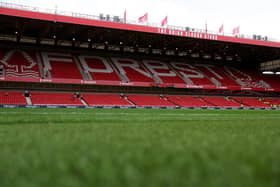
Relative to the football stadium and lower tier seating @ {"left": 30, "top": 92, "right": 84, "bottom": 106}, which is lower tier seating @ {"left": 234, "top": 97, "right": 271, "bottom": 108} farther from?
lower tier seating @ {"left": 30, "top": 92, "right": 84, "bottom": 106}

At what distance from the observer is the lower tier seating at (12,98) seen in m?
27.0

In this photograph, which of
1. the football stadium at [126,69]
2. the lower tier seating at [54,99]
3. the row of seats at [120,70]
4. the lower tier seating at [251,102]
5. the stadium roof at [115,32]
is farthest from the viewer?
the lower tier seating at [251,102]

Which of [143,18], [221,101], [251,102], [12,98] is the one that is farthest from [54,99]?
[251,102]

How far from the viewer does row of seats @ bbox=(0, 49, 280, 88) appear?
32969 millimetres

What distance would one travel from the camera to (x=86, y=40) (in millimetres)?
39156

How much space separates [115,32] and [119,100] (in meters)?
9.16

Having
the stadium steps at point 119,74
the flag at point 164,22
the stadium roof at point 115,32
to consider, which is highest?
the flag at point 164,22

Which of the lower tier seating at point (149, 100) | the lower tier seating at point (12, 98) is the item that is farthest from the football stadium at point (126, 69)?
the lower tier seating at point (149, 100)

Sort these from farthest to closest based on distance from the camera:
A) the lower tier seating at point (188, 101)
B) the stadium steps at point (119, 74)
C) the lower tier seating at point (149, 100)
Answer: the stadium steps at point (119, 74), the lower tier seating at point (188, 101), the lower tier seating at point (149, 100)

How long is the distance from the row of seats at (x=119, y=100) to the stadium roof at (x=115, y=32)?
8.20 m

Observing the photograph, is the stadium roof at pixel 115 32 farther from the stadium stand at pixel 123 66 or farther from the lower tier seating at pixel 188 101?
the lower tier seating at pixel 188 101

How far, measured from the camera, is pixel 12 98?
1120 inches

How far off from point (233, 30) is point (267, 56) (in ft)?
50.0

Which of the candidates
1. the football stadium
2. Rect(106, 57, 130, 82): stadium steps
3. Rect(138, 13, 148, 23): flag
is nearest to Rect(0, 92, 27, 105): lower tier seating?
the football stadium
